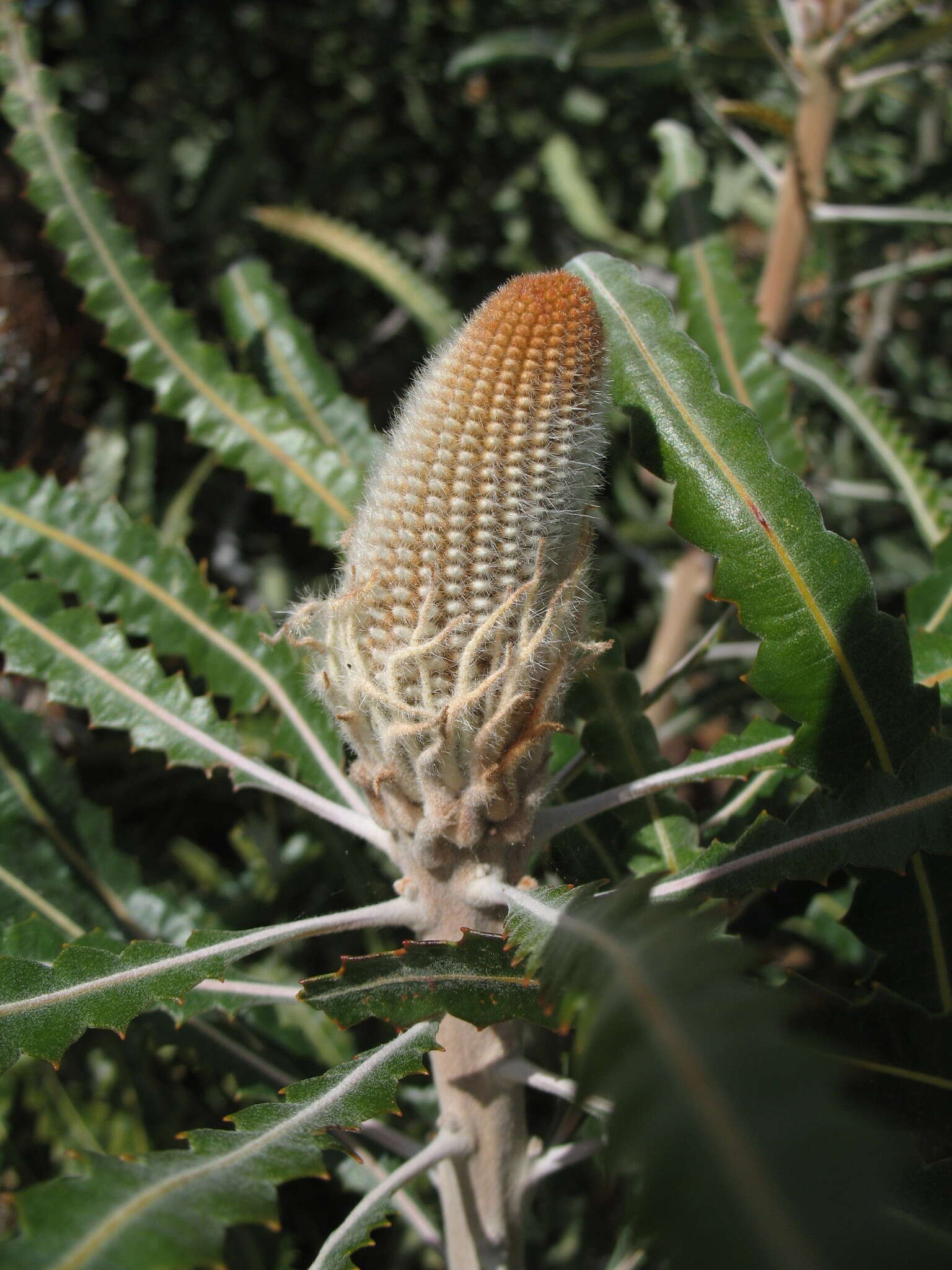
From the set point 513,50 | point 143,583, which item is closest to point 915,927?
point 143,583

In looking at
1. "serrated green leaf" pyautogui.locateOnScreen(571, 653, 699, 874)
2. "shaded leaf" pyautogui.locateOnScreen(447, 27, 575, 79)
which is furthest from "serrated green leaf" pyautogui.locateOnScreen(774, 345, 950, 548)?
"shaded leaf" pyautogui.locateOnScreen(447, 27, 575, 79)

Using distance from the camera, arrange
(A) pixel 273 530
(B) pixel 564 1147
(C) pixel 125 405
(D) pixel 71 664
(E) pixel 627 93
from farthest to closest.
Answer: (E) pixel 627 93 < (A) pixel 273 530 < (C) pixel 125 405 < (D) pixel 71 664 < (B) pixel 564 1147

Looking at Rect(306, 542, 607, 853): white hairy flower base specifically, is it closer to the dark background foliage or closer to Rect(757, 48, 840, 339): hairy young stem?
the dark background foliage

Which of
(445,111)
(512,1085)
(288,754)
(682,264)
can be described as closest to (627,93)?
(445,111)

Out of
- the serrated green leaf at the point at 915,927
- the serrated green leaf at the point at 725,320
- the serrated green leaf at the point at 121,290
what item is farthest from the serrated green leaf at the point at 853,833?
the serrated green leaf at the point at 121,290

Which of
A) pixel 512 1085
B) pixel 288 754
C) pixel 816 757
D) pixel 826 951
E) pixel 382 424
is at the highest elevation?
pixel 382 424

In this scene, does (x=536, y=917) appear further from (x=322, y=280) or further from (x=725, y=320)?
(x=322, y=280)

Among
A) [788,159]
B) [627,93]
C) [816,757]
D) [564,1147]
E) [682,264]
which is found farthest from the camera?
[627,93]

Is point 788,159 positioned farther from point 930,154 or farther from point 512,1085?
point 512,1085
